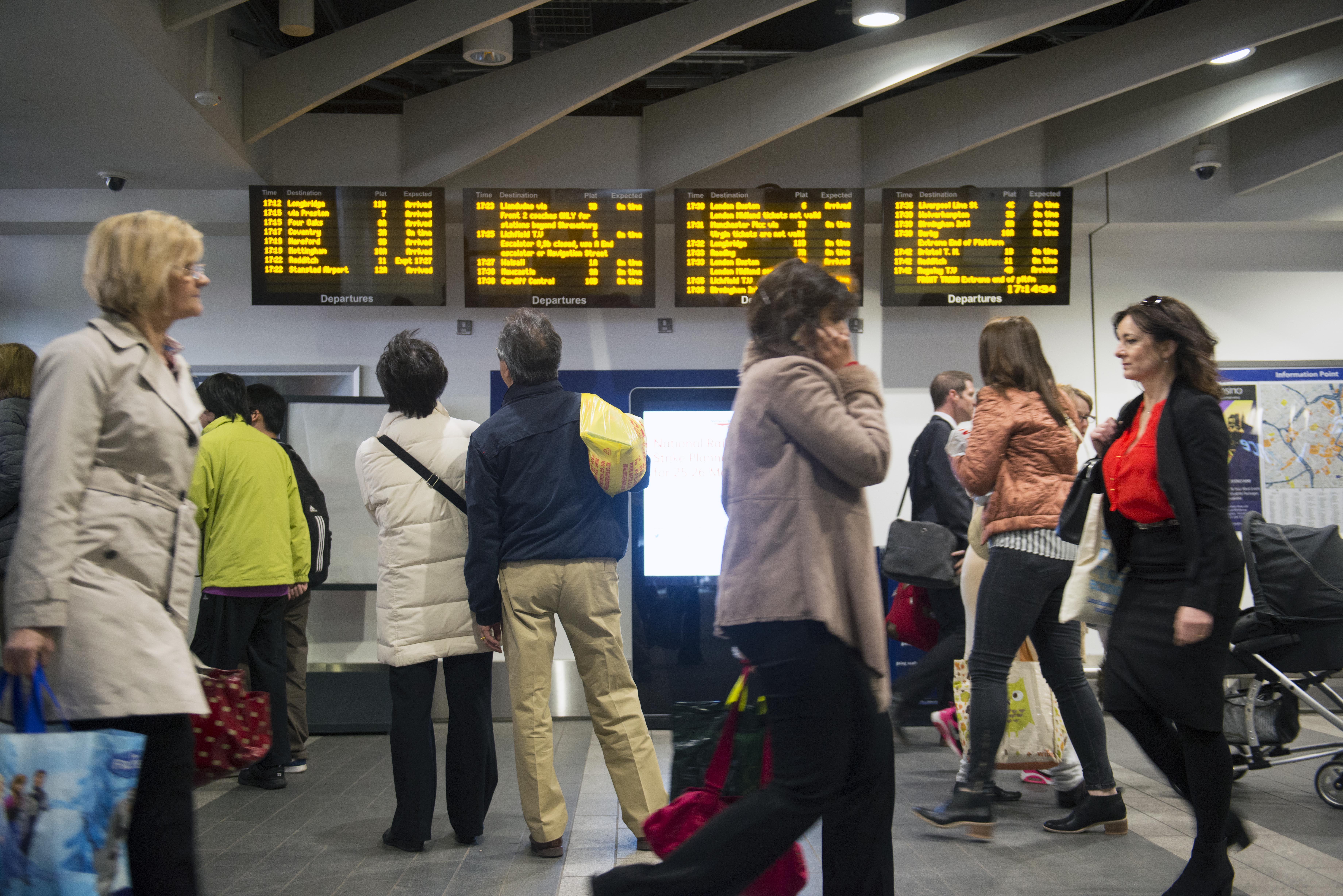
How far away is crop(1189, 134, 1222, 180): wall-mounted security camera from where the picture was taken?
614cm

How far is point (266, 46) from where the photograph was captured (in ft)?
18.2

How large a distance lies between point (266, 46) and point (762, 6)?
2787 mm

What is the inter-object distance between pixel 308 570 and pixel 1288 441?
19.8 ft

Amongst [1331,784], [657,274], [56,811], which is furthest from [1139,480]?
[657,274]

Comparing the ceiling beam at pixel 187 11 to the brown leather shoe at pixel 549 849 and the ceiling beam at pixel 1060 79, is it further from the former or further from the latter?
the ceiling beam at pixel 1060 79

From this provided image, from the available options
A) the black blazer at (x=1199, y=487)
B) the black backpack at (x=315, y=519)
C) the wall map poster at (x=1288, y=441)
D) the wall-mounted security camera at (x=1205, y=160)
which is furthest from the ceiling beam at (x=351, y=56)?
the wall map poster at (x=1288, y=441)

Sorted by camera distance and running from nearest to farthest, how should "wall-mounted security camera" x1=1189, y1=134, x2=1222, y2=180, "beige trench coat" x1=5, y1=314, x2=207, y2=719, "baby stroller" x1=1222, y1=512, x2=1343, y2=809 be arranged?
"beige trench coat" x1=5, y1=314, x2=207, y2=719, "baby stroller" x1=1222, y1=512, x2=1343, y2=809, "wall-mounted security camera" x1=1189, y1=134, x2=1222, y2=180

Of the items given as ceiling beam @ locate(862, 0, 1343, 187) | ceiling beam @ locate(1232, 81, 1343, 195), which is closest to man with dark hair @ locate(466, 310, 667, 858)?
A: ceiling beam @ locate(862, 0, 1343, 187)

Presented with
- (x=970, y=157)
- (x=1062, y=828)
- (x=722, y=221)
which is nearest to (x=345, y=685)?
(x=722, y=221)

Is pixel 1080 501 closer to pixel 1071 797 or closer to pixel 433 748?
pixel 1071 797

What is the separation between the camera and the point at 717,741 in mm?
2465

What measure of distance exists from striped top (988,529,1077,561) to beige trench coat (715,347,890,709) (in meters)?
1.38

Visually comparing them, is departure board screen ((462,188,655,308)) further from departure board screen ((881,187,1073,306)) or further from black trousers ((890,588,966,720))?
black trousers ((890,588,966,720))

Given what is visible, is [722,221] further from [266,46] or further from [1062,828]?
[1062,828]
